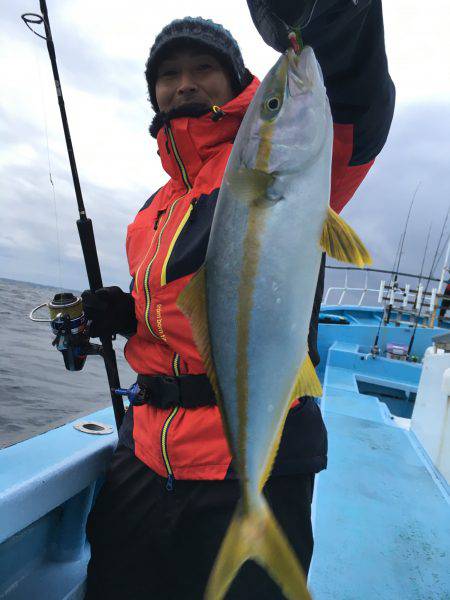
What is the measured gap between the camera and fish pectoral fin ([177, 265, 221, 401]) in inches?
51.1

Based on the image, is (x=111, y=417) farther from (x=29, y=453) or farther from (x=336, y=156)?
(x=336, y=156)

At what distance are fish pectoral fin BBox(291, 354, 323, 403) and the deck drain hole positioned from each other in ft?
5.99

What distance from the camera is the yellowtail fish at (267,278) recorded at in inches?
46.5

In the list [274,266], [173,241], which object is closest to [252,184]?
[274,266]

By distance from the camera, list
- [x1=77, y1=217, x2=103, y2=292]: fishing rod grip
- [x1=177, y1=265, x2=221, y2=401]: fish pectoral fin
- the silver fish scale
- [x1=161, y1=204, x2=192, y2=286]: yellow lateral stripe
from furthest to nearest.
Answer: [x1=77, y1=217, x2=103, y2=292]: fishing rod grip < [x1=161, y1=204, x2=192, y2=286]: yellow lateral stripe < [x1=177, y1=265, x2=221, y2=401]: fish pectoral fin < the silver fish scale

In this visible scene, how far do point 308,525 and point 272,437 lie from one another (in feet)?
1.85

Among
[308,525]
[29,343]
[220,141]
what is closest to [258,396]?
[308,525]

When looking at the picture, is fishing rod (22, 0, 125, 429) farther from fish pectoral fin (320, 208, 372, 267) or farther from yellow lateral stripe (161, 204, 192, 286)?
fish pectoral fin (320, 208, 372, 267)

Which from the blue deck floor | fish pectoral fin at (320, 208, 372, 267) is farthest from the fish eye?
the blue deck floor

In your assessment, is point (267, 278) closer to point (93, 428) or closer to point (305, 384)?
point (305, 384)

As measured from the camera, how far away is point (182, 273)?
177 cm

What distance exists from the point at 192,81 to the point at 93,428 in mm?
2193

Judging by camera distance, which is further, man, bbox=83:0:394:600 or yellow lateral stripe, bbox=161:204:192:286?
yellow lateral stripe, bbox=161:204:192:286

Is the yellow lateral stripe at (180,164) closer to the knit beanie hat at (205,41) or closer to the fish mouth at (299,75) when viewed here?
the knit beanie hat at (205,41)
